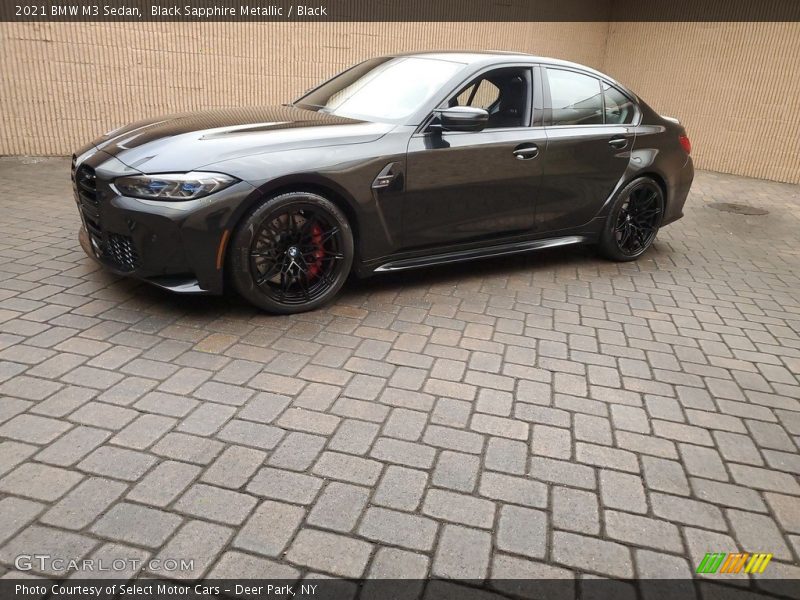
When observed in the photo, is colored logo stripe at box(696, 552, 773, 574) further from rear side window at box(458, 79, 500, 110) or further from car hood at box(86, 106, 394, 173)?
rear side window at box(458, 79, 500, 110)

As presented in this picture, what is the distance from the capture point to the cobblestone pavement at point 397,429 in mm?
2107

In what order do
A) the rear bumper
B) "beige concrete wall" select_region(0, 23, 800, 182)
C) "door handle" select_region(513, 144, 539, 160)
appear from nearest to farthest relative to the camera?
"door handle" select_region(513, 144, 539, 160) < the rear bumper < "beige concrete wall" select_region(0, 23, 800, 182)

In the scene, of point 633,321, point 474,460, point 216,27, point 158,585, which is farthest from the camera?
point 216,27

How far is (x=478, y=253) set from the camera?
462 cm

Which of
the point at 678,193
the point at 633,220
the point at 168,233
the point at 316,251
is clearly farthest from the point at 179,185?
the point at 678,193

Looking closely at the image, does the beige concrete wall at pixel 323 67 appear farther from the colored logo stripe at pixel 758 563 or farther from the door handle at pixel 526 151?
the colored logo stripe at pixel 758 563

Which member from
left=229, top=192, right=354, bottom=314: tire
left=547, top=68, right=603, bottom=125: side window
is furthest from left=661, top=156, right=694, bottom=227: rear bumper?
left=229, top=192, right=354, bottom=314: tire

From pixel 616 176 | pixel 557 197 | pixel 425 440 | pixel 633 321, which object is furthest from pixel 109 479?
pixel 616 176

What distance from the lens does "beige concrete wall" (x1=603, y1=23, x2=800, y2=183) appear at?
10.0m

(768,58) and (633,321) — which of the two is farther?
(768,58)

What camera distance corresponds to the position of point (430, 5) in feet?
31.0

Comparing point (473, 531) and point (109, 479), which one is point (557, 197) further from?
point (109, 479)

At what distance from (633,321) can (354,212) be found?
201cm

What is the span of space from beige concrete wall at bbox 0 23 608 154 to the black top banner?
111 millimetres
